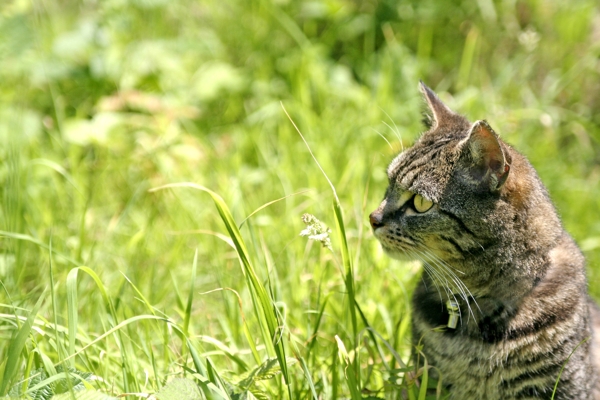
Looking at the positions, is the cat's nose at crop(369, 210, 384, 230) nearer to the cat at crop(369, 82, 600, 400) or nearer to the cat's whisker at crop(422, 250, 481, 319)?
the cat at crop(369, 82, 600, 400)

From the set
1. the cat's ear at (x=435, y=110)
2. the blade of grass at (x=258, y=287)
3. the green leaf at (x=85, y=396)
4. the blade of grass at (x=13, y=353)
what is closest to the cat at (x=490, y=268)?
the cat's ear at (x=435, y=110)

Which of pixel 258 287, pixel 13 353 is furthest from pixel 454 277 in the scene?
pixel 13 353

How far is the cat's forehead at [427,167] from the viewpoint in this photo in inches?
79.4

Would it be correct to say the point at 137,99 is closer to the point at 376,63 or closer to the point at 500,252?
the point at 376,63

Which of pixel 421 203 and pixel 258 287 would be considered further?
pixel 421 203

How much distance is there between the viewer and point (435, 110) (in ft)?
7.64

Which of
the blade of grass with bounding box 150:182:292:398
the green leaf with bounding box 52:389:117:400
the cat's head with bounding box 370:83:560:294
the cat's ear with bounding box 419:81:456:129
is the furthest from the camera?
the cat's ear with bounding box 419:81:456:129

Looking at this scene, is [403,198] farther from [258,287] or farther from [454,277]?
[258,287]

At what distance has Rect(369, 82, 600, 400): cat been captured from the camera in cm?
195

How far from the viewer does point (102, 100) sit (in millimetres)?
3883

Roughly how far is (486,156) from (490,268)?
1.16ft

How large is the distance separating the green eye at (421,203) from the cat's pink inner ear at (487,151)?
0.66 feet

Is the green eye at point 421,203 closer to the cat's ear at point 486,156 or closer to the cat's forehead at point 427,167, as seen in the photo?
the cat's forehead at point 427,167

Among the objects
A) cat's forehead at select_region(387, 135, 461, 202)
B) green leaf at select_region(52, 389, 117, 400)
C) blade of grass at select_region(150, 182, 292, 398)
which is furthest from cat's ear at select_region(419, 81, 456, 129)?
green leaf at select_region(52, 389, 117, 400)
